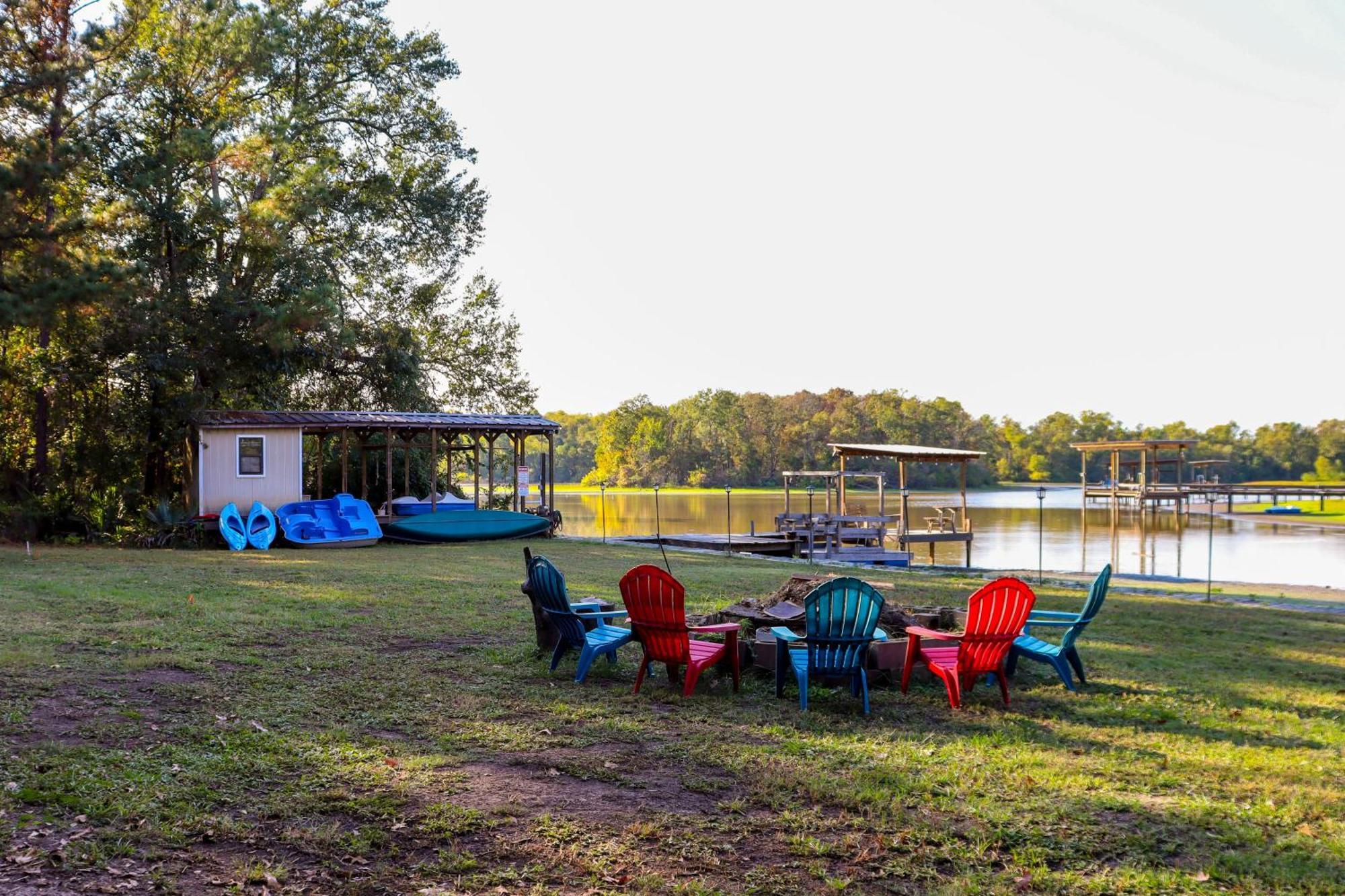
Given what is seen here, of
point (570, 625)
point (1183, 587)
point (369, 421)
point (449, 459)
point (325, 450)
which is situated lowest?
point (1183, 587)

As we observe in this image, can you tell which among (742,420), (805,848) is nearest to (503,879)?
(805,848)

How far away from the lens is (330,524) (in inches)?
733

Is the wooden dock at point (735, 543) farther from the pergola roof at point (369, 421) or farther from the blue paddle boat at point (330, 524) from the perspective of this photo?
the blue paddle boat at point (330, 524)

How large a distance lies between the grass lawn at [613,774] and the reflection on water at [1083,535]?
1539 cm

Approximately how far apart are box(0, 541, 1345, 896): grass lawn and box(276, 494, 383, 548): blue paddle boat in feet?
34.8

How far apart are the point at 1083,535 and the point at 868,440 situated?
41.3m

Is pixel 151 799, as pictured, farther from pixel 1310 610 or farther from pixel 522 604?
pixel 1310 610

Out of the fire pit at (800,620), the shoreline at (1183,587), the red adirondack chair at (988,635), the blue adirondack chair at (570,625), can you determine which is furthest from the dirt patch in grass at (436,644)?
the shoreline at (1183,587)

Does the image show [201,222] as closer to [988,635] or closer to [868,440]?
[988,635]

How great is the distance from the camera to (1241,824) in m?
3.74

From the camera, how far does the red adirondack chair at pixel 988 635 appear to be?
5613 mm

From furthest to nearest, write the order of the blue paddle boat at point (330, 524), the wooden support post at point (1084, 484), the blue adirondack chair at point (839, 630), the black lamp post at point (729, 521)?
1. the wooden support post at point (1084, 484)
2. the black lamp post at point (729, 521)
3. the blue paddle boat at point (330, 524)
4. the blue adirondack chair at point (839, 630)

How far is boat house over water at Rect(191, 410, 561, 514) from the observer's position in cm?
1830

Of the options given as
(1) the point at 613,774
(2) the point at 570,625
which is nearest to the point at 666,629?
(2) the point at 570,625
